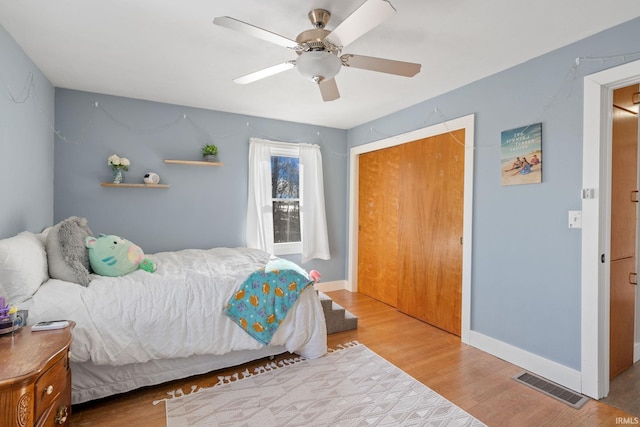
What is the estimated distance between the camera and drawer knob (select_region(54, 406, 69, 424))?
1482 millimetres

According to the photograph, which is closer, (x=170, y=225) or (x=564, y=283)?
(x=564, y=283)

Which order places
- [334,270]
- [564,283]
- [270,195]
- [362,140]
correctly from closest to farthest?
[564,283]
[270,195]
[362,140]
[334,270]

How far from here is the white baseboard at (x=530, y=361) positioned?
2236 mm

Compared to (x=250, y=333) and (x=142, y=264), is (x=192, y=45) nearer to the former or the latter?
(x=142, y=264)

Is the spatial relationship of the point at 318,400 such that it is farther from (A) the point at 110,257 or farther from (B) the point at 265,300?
(A) the point at 110,257

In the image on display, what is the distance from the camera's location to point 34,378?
3.92 ft

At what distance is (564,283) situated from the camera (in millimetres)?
2307

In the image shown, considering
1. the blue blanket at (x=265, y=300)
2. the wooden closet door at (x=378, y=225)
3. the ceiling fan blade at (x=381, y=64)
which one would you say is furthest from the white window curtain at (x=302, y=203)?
the ceiling fan blade at (x=381, y=64)

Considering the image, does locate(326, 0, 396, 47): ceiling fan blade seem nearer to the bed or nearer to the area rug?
the bed

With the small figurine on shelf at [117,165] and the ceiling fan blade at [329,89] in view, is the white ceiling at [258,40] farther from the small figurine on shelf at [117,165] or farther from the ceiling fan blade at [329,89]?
the small figurine on shelf at [117,165]

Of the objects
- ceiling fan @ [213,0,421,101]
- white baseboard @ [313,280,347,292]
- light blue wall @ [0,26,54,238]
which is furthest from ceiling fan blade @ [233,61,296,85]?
white baseboard @ [313,280,347,292]

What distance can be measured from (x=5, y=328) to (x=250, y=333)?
134 centimetres

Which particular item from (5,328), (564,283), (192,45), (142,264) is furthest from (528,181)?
(5,328)

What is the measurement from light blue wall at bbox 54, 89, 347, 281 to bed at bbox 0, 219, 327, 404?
112cm
